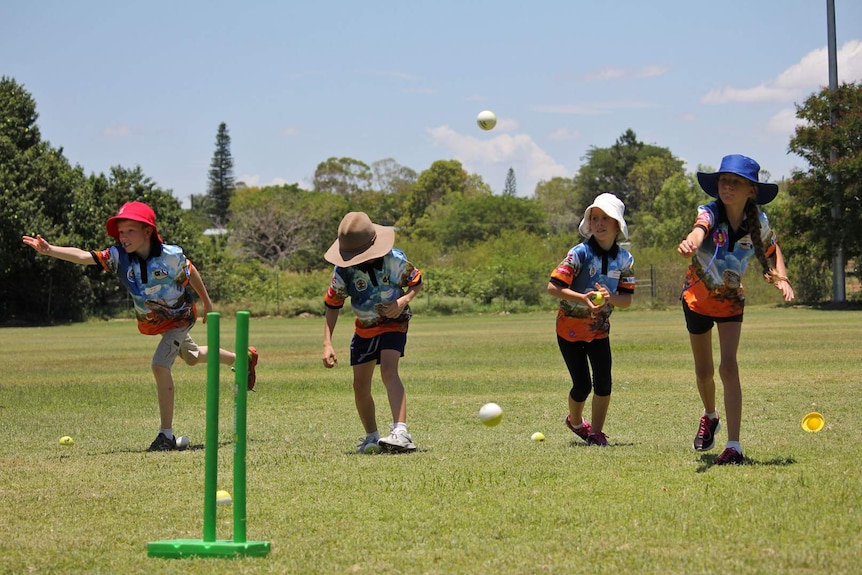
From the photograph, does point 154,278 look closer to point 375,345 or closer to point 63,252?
point 63,252

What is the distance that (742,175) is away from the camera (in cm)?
709

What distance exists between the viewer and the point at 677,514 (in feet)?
17.7

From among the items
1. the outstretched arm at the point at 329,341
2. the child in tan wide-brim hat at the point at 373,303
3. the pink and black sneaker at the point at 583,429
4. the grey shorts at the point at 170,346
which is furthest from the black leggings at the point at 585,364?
the grey shorts at the point at 170,346

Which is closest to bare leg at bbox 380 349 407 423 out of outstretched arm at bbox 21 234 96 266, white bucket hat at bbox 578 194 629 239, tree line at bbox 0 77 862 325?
white bucket hat at bbox 578 194 629 239

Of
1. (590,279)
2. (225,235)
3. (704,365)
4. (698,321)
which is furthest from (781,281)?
(225,235)

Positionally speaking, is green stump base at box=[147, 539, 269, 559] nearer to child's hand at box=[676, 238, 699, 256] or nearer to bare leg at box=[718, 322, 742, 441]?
child's hand at box=[676, 238, 699, 256]

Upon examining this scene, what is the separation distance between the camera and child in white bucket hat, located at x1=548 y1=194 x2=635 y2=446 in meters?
8.27

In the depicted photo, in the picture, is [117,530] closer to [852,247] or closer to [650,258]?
Result: [852,247]

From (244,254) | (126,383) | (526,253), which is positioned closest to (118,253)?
(126,383)

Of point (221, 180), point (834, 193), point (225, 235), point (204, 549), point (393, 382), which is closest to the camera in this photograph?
point (204, 549)

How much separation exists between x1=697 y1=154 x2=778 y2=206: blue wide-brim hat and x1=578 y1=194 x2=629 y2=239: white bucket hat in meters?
0.87

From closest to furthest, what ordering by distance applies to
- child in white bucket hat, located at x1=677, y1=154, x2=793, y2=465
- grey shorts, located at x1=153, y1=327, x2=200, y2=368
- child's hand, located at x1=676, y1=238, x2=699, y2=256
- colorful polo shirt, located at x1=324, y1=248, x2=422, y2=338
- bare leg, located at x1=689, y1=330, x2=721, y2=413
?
child's hand, located at x1=676, y1=238, x2=699, y2=256 → child in white bucket hat, located at x1=677, y1=154, x2=793, y2=465 → bare leg, located at x1=689, y1=330, x2=721, y2=413 → colorful polo shirt, located at x1=324, y1=248, x2=422, y2=338 → grey shorts, located at x1=153, y1=327, x2=200, y2=368

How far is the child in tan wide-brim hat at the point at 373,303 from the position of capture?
319 inches

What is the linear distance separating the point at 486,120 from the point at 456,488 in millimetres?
14027
